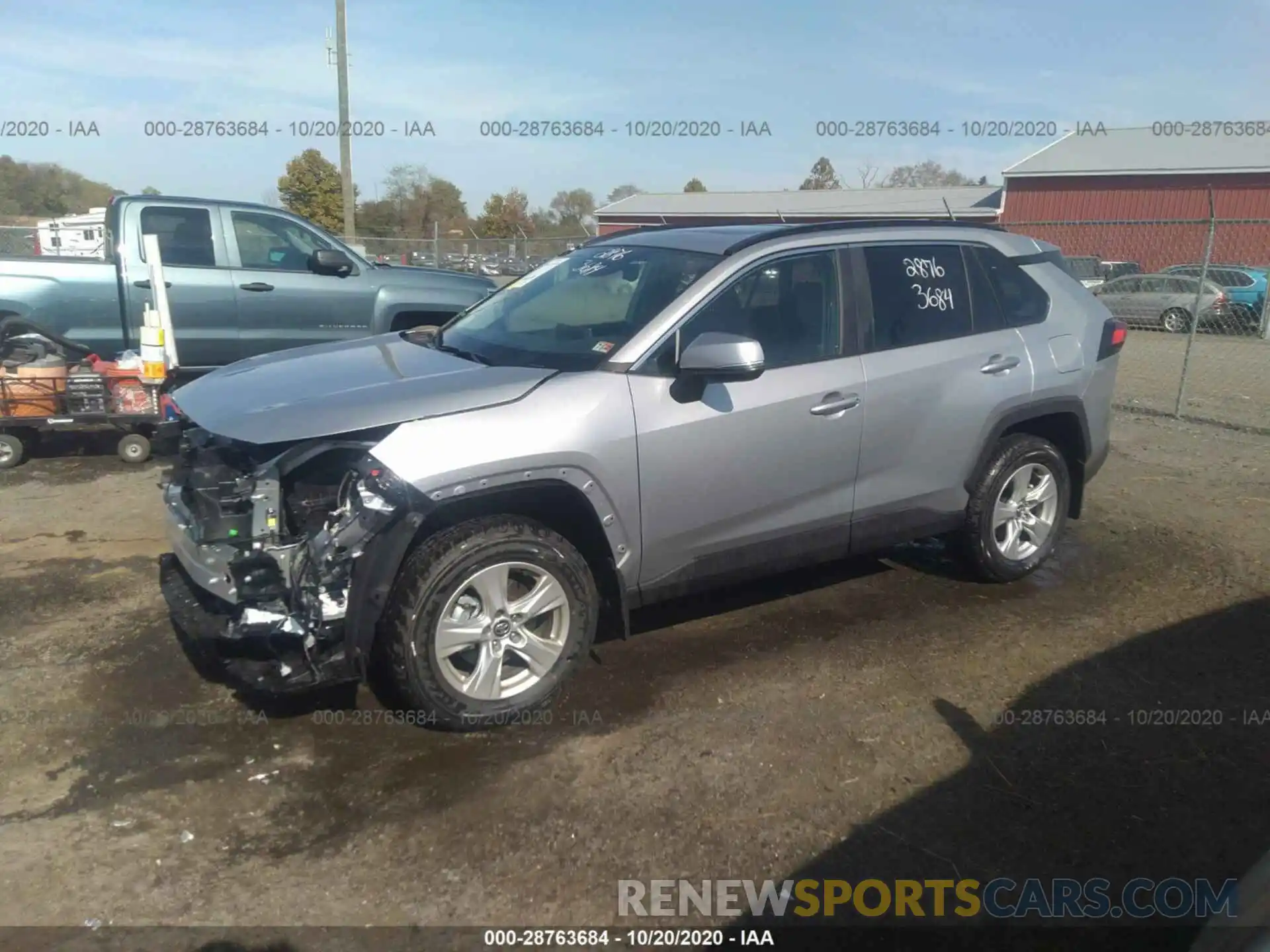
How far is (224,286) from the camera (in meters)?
8.03

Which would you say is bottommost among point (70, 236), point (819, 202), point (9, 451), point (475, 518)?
point (9, 451)

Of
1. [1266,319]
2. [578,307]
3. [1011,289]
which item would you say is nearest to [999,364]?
[1011,289]

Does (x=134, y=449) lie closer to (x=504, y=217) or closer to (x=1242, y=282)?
(x=1242, y=282)

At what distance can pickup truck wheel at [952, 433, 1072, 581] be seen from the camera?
196 inches

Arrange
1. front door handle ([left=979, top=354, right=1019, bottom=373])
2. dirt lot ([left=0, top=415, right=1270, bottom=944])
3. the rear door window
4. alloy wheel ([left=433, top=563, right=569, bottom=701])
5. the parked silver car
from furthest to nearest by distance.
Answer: the parked silver car
the rear door window
front door handle ([left=979, top=354, right=1019, bottom=373])
alloy wheel ([left=433, top=563, right=569, bottom=701])
dirt lot ([left=0, top=415, right=1270, bottom=944])

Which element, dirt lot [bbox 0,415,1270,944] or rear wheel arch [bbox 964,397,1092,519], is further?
rear wheel arch [bbox 964,397,1092,519]

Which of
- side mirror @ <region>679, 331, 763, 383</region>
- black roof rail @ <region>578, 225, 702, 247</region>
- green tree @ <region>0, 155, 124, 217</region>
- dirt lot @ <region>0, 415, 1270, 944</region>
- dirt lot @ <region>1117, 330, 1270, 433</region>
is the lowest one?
dirt lot @ <region>0, 415, 1270, 944</region>

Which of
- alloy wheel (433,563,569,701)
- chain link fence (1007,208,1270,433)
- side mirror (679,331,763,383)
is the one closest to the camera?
alloy wheel (433,563,569,701)

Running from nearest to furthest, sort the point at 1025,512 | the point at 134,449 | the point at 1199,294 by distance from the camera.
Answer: the point at 1025,512, the point at 134,449, the point at 1199,294

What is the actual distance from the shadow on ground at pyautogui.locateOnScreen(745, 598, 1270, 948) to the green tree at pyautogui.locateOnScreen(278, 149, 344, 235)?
3299 centimetres

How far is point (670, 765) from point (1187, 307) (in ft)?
69.0

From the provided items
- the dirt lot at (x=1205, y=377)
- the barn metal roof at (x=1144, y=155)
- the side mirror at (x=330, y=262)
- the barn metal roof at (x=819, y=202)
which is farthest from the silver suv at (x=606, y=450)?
the barn metal roof at (x=1144, y=155)

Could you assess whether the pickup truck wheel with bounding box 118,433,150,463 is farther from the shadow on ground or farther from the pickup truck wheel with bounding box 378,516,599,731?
the shadow on ground

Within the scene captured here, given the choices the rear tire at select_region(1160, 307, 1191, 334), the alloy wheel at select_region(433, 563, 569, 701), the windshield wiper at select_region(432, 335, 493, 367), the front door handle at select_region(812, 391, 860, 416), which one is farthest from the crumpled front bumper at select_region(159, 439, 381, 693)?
the rear tire at select_region(1160, 307, 1191, 334)
